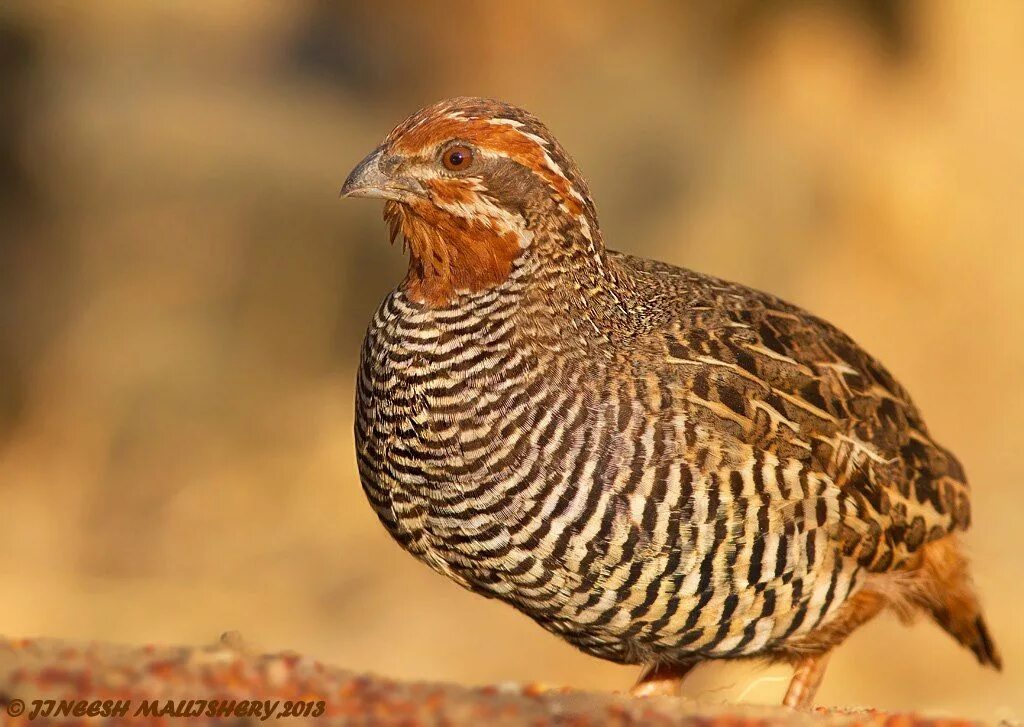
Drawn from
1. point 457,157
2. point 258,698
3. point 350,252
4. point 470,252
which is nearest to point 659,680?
point 470,252

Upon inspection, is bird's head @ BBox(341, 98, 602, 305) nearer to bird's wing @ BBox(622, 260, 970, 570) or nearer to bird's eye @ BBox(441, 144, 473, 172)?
bird's eye @ BBox(441, 144, 473, 172)

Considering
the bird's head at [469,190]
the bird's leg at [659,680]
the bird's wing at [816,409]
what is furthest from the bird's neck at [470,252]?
the bird's leg at [659,680]

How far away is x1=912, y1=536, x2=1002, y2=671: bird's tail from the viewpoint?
6.65m

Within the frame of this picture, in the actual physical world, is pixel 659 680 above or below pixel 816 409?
below

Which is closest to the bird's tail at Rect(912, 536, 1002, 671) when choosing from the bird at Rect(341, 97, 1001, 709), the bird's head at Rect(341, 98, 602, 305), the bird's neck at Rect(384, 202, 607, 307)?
the bird at Rect(341, 97, 1001, 709)

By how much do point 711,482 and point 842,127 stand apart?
7245 millimetres

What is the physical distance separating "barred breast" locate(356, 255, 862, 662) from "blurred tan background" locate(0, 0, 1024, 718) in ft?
19.6

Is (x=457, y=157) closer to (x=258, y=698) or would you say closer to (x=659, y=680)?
(x=258, y=698)

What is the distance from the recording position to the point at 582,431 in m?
5.61

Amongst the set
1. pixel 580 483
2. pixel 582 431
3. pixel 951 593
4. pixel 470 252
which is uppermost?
pixel 470 252

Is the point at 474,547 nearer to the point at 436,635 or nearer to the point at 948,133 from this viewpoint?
the point at 436,635

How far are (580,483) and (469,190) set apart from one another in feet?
4.08

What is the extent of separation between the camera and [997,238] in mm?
12125

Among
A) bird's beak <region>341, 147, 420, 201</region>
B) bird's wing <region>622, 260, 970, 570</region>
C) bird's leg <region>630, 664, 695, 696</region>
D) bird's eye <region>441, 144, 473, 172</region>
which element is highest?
bird's eye <region>441, 144, 473, 172</region>
